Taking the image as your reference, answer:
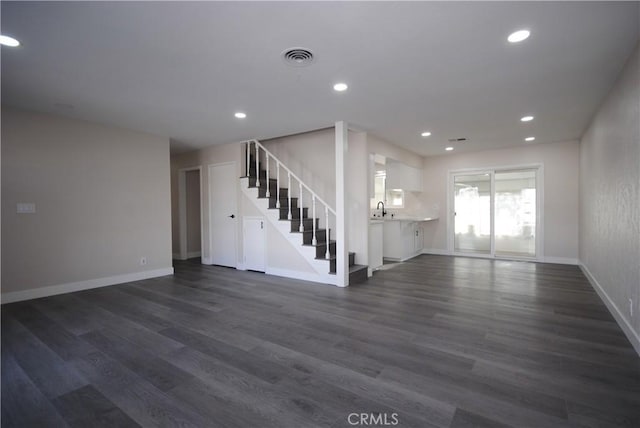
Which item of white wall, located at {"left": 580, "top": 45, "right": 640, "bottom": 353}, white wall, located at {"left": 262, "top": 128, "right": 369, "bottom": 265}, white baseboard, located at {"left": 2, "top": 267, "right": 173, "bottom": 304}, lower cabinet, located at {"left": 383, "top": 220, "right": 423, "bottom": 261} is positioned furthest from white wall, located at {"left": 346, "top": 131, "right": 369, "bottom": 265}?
white baseboard, located at {"left": 2, "top": 267, "right": 173, "bottom": 304}

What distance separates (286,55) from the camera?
2584 mm

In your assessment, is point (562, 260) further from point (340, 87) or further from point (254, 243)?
point (254, 243)

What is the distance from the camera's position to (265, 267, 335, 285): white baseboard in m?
4.82

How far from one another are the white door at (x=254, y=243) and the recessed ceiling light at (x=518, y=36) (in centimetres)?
438

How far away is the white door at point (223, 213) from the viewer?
598 cm

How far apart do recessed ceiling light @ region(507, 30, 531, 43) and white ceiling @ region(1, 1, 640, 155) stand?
0.19 ft

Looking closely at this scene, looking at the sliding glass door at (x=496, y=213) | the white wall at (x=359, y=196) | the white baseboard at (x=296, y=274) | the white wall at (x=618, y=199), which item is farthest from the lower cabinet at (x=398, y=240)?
the white wall at (x=618, y=199)

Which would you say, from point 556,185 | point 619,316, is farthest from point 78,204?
point 556,185

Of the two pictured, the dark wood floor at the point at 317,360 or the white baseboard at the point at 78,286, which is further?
the white baseboard at the point at 78,286

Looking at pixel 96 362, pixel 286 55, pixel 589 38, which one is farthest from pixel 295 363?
pixel 589 38

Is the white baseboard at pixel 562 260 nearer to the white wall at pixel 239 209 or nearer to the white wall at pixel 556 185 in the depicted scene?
the white wall at pixel 556 185

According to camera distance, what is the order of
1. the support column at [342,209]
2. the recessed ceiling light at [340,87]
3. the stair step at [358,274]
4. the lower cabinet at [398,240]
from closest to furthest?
the recessed ceiling light at [340,87], the support column at [342,209], the stair step at [358,274], the lower cabinet at [398,240]

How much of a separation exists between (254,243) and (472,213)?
17.5 ft

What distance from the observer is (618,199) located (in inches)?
116
